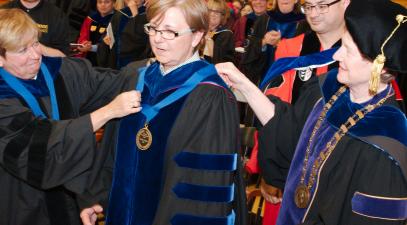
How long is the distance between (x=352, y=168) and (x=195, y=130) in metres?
0.69

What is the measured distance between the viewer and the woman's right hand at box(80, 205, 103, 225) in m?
2.51

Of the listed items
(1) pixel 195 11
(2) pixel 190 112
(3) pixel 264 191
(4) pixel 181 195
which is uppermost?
(1) pixel 195 11

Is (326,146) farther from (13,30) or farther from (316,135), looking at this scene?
(13,30)

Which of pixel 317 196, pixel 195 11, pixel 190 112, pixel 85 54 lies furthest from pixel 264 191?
pixel 85 54

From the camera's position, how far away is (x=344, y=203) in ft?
6.30

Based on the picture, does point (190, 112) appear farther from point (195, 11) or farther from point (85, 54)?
point (85, 54)

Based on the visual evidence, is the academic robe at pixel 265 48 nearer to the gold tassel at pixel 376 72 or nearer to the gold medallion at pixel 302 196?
the gold medallion at pixel 302 196

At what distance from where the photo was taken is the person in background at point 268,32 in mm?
5379

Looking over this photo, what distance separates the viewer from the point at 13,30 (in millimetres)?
2318

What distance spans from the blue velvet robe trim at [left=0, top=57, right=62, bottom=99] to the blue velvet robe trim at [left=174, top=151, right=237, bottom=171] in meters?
0.94

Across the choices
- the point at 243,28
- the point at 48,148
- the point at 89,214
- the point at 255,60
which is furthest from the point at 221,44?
the point at 48,148

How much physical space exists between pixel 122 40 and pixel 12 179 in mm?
4363

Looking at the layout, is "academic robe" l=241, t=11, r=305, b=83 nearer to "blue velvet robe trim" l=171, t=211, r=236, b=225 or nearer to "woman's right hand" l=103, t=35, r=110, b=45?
"woman's right hand" l=103, t=35, r=110, b=45

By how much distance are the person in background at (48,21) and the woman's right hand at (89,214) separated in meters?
2.65
